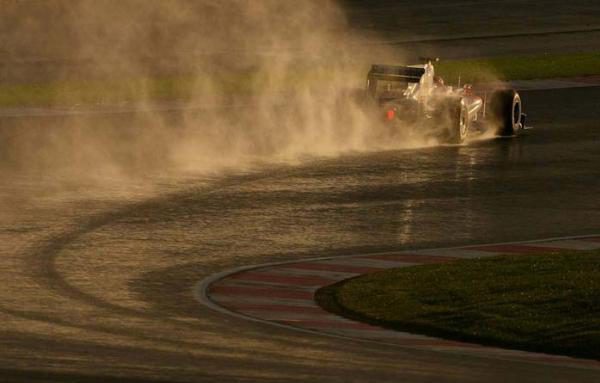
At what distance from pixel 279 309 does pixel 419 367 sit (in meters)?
3.40

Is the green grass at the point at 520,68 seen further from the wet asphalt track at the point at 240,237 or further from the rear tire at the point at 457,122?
the rear tire at the point at 457,122

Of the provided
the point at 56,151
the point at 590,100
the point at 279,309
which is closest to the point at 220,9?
the point at 590,100

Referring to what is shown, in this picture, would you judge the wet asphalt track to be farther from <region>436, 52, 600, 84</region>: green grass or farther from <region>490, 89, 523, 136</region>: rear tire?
<region>436, 52, 600, 84</region>: green grass

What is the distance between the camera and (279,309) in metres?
16.6

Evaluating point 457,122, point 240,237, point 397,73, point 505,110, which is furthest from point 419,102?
point 240,237

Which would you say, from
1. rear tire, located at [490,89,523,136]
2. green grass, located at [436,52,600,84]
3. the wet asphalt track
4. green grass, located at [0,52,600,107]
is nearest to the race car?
the wet asphalt track

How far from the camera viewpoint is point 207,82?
127ft

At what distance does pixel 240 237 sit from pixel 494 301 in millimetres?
4758

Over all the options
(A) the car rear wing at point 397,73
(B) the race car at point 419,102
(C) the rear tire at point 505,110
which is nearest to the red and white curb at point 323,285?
(B) the race car at point 419,102

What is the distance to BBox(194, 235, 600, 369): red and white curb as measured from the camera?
49.5ft

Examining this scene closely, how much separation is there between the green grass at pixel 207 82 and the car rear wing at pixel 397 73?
660 centimetres

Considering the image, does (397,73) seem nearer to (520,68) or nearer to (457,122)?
(457,122)

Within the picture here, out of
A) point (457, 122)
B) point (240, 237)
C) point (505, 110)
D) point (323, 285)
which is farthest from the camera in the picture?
point (505, 110)

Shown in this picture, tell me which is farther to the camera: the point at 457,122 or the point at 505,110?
the point at 505,110
